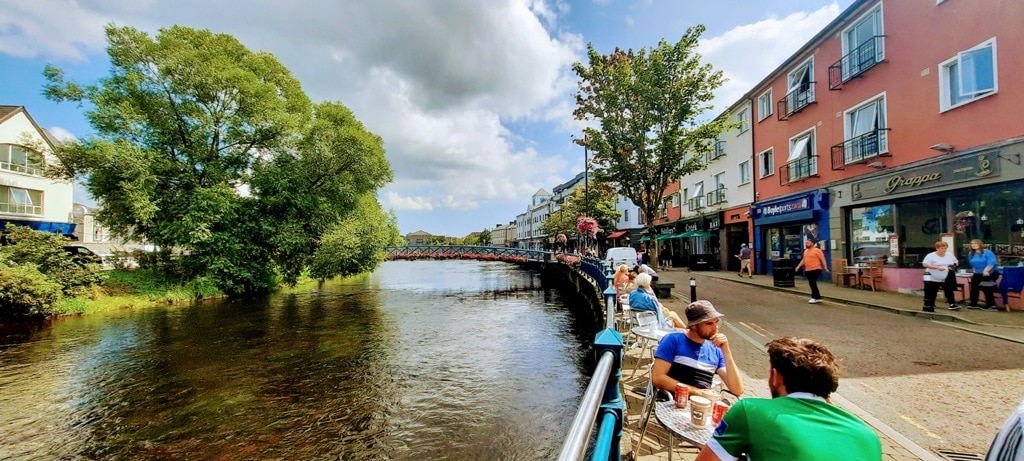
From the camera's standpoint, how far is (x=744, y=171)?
21.8m

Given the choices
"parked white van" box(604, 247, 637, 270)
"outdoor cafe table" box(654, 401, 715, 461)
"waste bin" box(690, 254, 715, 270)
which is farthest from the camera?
"waste bin" box(690, 254, 715, 270)

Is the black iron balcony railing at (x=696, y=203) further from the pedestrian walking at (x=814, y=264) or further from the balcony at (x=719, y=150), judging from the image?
the pedestrian walking at (x=814, y=264)

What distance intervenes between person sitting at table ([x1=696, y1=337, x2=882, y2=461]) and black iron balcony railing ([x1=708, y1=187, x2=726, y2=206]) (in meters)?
24.4

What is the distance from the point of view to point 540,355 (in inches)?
433

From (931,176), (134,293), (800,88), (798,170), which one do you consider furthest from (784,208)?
(134,293)

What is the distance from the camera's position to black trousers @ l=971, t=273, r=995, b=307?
9.23 meters

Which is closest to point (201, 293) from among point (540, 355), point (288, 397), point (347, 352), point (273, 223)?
point (273, 223)

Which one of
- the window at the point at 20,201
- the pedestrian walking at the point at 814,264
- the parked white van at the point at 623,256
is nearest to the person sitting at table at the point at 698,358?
the pedestrian walking at the point at 814,264

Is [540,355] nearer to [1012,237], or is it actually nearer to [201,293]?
[1012,237]

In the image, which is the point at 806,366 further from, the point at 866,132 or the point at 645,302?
the point at 866,132

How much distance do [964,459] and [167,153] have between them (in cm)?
2720

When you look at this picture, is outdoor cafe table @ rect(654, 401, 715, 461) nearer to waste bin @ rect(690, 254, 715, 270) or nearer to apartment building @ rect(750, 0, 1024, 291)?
apartment building @ rect(750, 0, 1024, 291)

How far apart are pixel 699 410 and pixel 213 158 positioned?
2529 cm

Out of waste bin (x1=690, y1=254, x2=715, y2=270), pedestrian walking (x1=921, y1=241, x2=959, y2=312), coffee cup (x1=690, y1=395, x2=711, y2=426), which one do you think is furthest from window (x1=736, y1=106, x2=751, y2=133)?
coffee cup (x1=690, y1=395, x2=711, y2=426)
